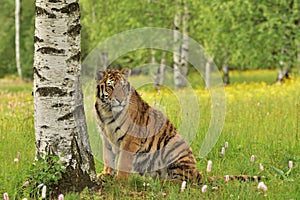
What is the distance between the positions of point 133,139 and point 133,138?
0.5 inches

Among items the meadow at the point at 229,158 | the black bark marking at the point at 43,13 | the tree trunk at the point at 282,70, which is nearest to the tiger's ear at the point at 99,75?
the black bark marking at the point at 43,13

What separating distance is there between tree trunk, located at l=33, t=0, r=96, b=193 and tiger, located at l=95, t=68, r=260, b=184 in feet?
2.13

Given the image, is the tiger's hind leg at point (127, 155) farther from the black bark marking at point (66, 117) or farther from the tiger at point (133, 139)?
the black bark marking at point (66, 117)

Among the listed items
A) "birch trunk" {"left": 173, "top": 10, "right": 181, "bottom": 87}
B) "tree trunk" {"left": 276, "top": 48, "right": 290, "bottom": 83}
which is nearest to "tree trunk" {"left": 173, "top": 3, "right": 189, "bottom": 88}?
"birch trunk" {"left": 173, "top": 10, "right": 181, "bottom": 87}

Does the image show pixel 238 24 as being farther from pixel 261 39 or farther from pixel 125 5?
pixel 125 5

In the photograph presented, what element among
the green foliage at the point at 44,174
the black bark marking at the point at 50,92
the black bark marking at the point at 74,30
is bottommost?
the green foliage at the point at 44,174

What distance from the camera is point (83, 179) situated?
544cm

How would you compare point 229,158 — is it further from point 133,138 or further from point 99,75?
point 99,75

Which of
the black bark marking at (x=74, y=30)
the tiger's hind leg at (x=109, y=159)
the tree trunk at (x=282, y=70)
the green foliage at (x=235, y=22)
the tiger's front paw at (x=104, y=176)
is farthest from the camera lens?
the tree trunk at (x=282, y=70)

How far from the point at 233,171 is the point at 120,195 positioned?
1.87m

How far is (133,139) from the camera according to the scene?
6.04m

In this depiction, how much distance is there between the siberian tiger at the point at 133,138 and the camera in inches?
233

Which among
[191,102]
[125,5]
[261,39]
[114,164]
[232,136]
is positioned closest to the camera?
[114,164]

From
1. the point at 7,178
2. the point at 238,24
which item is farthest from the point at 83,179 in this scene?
the point at 238,24
